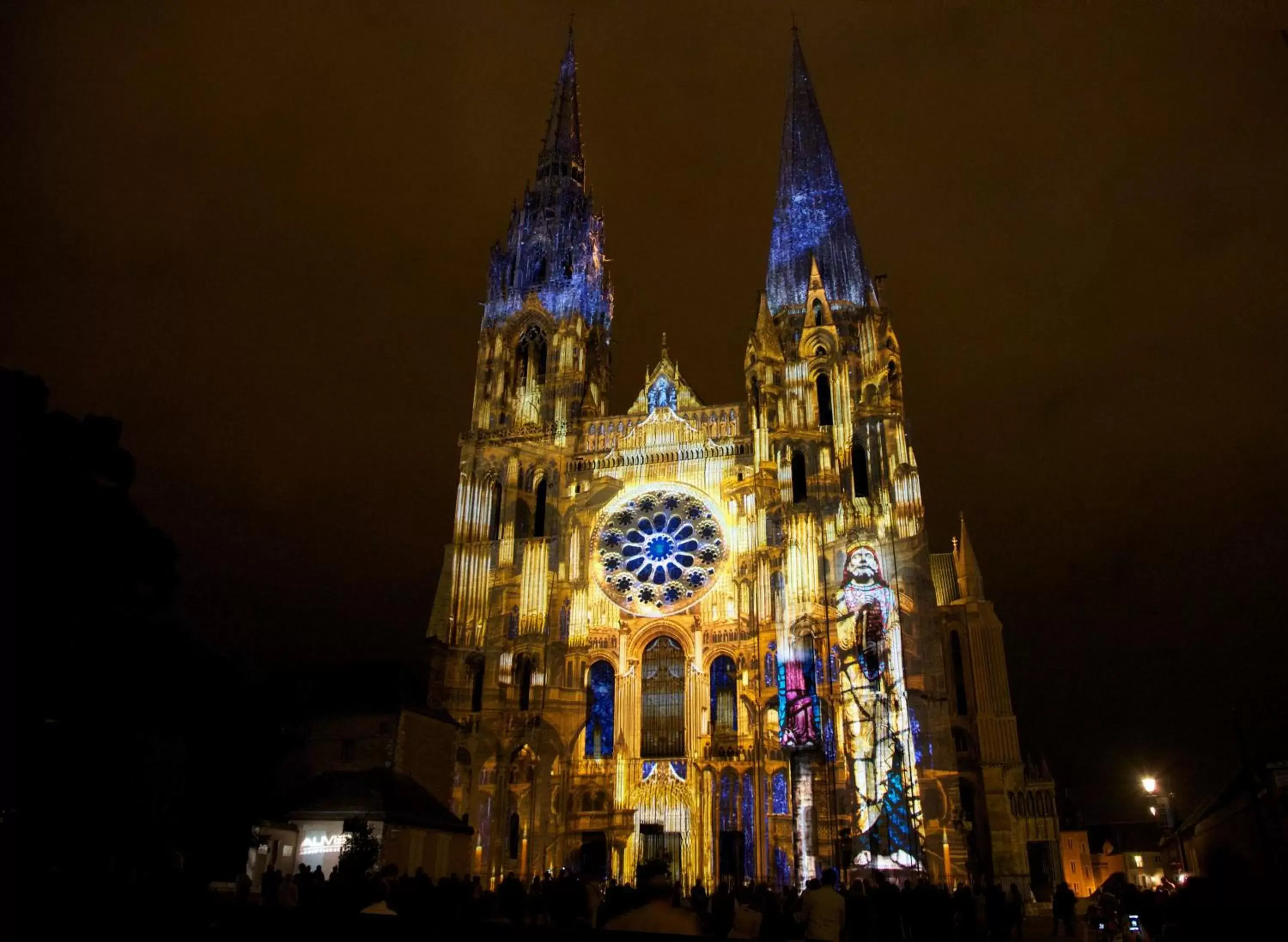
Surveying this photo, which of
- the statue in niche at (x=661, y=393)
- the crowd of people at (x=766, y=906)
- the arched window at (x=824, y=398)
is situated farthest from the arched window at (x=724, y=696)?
the crowd of people at (x=766, y=906)

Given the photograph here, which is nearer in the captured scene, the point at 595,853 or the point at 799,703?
the point at 799,703

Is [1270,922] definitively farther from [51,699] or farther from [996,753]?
[996,753]

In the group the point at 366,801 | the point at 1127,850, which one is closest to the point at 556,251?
the point at 366,801

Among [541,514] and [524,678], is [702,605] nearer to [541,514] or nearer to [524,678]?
[524,678]

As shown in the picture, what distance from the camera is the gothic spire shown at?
47656 millimetres

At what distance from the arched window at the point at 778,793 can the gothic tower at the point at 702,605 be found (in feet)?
0.19

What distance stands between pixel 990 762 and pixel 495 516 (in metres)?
20.4

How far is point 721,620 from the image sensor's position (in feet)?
110

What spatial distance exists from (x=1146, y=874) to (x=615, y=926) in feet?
203

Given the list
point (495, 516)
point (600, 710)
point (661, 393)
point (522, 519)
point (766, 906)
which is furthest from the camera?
point (661, 393)

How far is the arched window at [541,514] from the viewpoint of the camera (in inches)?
1463

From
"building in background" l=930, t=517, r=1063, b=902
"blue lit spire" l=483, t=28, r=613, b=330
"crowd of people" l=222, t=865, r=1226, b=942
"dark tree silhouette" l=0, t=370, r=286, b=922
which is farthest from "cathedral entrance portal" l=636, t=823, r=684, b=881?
"blue lit spire" l=483, t=28, r=613, b=330

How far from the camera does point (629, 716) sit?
33188mm

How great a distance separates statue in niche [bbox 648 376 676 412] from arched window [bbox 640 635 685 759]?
9.95m
